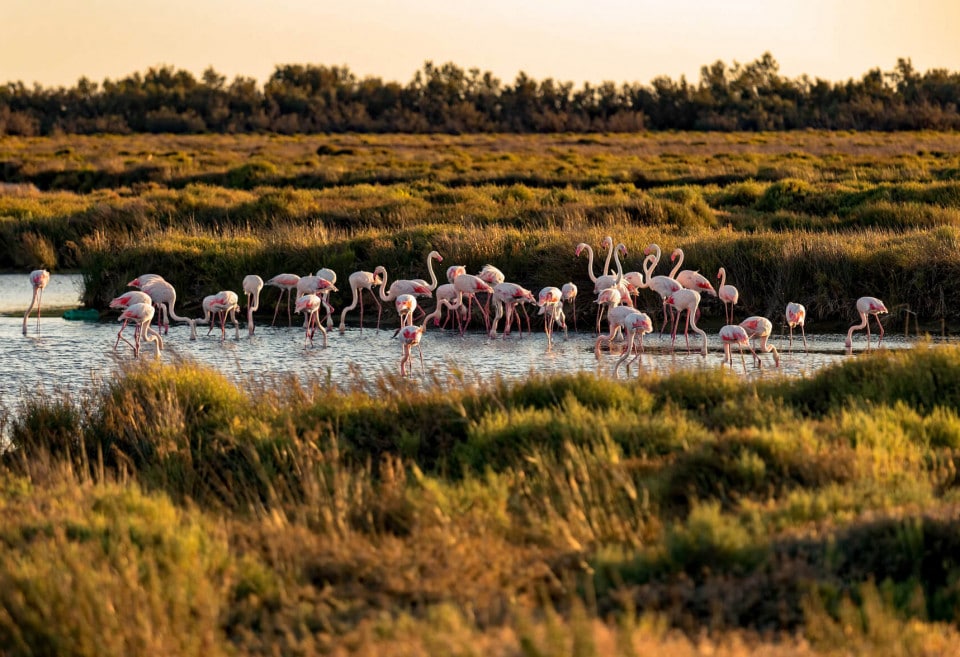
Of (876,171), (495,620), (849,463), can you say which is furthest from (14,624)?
(876,171)

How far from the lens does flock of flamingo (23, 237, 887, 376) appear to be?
12.2m

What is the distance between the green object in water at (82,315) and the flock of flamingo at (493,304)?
0.91 meters

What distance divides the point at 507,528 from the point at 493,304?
10472 millimetres

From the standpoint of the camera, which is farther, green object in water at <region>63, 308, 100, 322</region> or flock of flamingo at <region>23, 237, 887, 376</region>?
green object in water at <region>63, 308, 100, 322</region>

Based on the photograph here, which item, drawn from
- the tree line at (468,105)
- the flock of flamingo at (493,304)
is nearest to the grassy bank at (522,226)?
the flock of flamingo at (493,304)

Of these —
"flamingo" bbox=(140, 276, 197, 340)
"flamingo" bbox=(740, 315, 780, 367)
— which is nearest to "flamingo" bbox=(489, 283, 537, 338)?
"flamingo" bbox=(740, 315, 780, 367)

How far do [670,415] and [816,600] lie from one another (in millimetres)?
3260

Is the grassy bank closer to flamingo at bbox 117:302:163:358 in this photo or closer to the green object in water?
the green object in water

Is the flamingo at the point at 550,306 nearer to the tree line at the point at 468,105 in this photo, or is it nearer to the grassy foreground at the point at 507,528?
the grassy foreground at the point at 507,528

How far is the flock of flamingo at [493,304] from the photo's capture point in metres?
12.2

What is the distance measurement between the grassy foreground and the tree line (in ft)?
252

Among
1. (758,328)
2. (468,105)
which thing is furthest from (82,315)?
(468,105)

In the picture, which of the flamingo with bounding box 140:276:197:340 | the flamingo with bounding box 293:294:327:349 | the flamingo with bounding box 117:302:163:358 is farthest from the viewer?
the flamingo with bounding box 140:276:197:340

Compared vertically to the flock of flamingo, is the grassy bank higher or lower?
higher
